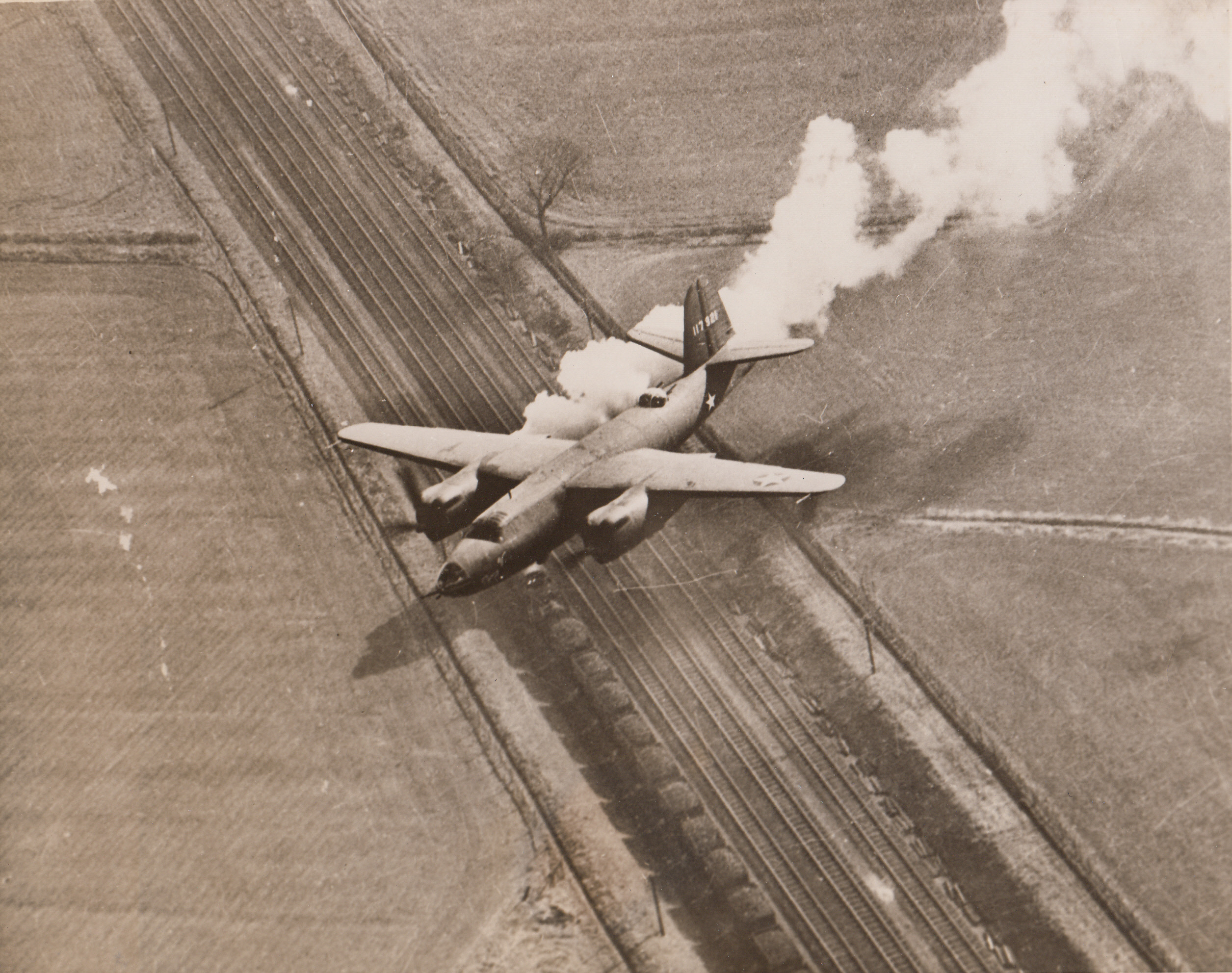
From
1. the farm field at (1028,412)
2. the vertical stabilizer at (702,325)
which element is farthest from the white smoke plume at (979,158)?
the vertical stabilizer at (702,325)

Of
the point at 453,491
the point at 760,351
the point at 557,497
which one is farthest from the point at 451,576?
the point at 760,351

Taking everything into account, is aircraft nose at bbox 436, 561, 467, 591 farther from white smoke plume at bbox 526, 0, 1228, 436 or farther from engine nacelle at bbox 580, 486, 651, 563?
white smoke plume at bbox 526, 0, 1228, 436

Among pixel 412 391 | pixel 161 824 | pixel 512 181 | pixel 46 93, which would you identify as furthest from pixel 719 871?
pixel 46 93

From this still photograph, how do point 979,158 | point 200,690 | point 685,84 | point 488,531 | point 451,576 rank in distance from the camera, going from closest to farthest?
point 451,576, point 488,531, point 200,690, point 979,158, point 685,84

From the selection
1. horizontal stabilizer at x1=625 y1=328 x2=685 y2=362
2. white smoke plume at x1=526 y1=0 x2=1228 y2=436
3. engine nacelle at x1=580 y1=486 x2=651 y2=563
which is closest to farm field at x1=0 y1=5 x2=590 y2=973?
engine nacelle at x1=580 y1=486 x2=651 y2=563

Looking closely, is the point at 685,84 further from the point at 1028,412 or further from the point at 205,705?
the point at 205,705

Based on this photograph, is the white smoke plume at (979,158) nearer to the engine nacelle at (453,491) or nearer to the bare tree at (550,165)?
the engine nacelle at (453,491)
